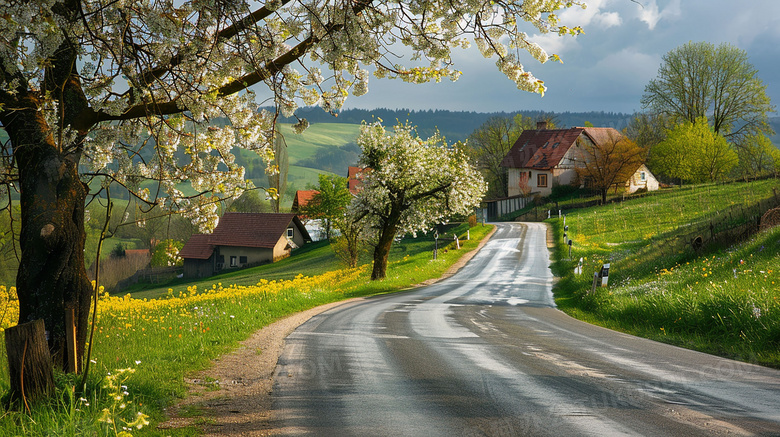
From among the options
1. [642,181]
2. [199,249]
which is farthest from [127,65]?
[642,181]

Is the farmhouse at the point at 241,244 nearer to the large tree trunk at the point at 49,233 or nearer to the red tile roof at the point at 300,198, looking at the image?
the red tile roof at the point at 300,198

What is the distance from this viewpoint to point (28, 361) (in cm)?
517

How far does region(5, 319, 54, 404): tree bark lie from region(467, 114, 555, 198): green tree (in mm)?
86160

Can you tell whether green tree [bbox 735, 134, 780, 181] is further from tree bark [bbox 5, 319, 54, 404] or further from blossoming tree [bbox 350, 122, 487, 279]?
tree bark [bbox 5, 319, 54, 404]

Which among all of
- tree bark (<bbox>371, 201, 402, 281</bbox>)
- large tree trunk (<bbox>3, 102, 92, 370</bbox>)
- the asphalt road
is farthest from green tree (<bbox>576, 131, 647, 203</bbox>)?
large tree trunk (<bbox>3, 102, 92, 370</bbox>)

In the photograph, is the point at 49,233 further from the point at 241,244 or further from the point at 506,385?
the point at 241,244

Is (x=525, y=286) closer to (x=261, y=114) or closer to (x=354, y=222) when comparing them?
(x=354, y=222)

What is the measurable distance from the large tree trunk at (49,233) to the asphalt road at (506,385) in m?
A: 2.69

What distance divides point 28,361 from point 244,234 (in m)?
67.6

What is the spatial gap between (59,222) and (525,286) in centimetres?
2231

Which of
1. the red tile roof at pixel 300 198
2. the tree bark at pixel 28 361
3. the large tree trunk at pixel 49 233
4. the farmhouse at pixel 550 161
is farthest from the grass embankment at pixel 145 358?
the red tile roof at pixel 300 198

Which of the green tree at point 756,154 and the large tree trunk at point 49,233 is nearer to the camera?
the large tree trunk at point 49,233

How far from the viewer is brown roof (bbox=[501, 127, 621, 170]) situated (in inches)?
3009

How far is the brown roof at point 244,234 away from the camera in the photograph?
228 ft
